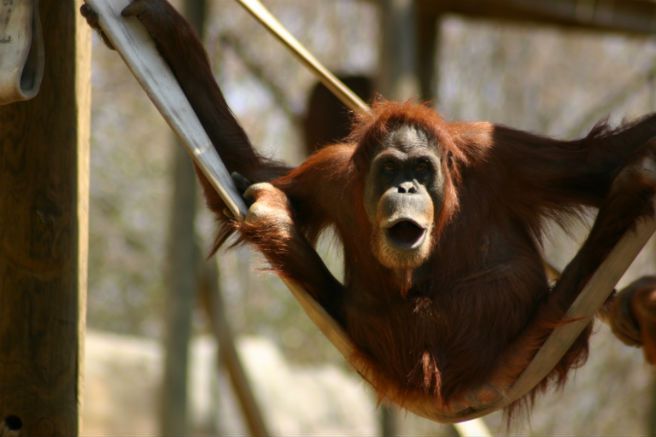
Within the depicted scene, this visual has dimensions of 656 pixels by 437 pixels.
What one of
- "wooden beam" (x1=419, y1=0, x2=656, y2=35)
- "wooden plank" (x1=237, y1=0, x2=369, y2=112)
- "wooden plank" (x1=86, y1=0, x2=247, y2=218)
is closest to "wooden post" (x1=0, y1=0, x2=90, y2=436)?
"wooden plank" (x1=86, y1=0, x2=247, y2=218)

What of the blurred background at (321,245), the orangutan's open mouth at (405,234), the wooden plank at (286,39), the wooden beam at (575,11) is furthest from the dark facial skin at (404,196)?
the blurred background at (321,245)

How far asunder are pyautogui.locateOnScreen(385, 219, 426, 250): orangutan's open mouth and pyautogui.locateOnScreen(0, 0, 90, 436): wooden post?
1.18 meters

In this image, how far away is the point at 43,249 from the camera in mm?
3814

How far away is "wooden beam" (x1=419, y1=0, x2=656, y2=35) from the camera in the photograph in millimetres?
7266

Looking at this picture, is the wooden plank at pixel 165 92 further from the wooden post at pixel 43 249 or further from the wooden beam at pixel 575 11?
the wooden beam at pixel 575 11

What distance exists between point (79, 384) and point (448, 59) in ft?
40.2

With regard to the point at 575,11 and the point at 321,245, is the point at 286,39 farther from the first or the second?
the point at 321,245

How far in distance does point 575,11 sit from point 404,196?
4.07 metres

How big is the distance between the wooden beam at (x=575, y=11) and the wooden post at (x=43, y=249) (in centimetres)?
412

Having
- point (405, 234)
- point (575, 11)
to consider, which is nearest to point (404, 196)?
point (405, 234)

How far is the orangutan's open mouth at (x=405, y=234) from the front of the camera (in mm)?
3766

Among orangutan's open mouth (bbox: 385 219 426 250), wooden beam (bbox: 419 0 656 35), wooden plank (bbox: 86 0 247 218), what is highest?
wooden beam (bbox: 419 0 656 35)

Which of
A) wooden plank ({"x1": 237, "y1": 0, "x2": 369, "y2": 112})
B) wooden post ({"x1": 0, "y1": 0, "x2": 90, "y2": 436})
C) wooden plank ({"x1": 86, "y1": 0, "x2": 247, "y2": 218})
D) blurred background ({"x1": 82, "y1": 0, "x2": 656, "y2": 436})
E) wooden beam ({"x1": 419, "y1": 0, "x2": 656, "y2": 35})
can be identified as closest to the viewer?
wooden plank ({"x1": 86, "y1": 0, "x2": 247, "y2": 218})

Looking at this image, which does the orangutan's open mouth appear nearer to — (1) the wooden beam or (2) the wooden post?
(2) the wooden post
